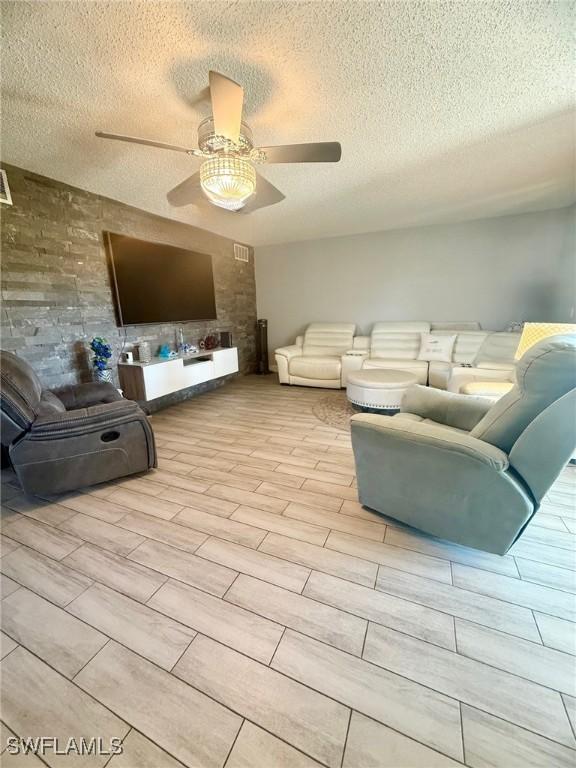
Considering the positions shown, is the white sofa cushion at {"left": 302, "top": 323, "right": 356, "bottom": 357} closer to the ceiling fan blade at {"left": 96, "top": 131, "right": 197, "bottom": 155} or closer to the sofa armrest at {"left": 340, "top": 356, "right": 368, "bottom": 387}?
the sofa armrest at {"left": 340, "top": 356, "right": 368, "bottom": 387}

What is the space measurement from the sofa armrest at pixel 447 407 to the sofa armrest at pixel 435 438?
0.54 metres

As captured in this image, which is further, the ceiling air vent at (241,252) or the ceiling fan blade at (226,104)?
the ceiling air vent at (241,252)

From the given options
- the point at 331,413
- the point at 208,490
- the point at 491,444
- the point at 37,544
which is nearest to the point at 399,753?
the point at 491,444

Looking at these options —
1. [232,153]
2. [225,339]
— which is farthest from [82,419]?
[225,339]

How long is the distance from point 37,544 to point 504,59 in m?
3.29

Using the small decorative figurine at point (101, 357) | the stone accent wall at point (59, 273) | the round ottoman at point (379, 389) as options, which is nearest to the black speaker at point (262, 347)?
the stone accent wall at point (59, 273)

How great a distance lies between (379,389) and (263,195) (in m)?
1.95

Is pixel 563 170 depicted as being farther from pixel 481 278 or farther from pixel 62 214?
pixel 62 214

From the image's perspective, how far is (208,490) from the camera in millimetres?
1883

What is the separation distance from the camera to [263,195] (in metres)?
2.01

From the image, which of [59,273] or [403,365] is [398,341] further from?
[59,273]

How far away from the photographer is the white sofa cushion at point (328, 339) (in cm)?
451

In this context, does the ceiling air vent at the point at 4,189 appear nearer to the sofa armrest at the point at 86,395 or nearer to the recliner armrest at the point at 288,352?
the sofa armrest at the point at 86,395

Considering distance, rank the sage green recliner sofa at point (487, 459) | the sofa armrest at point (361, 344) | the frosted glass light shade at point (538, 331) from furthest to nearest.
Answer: the sofa armrest at point (361, 344), the frosted glass light shade at point (538, 331), the sage green recliner sofa at point (487, 459)
